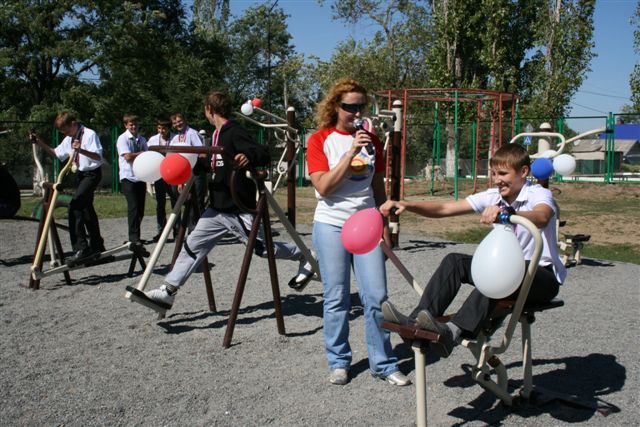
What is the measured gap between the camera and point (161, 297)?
511 centimetres

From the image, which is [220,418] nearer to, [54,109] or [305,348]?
[305,348]

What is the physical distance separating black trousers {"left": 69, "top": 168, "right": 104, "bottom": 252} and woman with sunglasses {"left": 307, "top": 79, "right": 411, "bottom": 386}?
4.19 m

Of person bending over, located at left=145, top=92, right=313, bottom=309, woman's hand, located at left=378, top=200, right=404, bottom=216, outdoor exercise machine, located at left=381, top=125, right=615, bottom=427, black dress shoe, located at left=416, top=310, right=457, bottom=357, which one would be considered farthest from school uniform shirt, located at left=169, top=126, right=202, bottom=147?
black dress shoe, located at left=416, top=310, right=457, bottom=357

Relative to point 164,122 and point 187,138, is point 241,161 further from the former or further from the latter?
point 164,122

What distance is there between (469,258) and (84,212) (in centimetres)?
527

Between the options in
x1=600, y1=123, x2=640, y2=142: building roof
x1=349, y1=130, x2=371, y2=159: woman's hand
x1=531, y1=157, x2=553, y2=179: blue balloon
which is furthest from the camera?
x1=600, y1=123, x2=640, y2=142: building roof

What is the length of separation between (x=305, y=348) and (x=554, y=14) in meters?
30.2

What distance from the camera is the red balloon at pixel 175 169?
492cm

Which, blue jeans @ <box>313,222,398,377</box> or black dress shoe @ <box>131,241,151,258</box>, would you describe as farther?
black dress shoe @ <box>131,241,151,258</box>

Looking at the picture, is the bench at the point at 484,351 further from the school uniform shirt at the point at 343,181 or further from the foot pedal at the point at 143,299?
the foot pedal at the point at 143,299

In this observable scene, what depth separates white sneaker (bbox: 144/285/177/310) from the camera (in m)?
5.08

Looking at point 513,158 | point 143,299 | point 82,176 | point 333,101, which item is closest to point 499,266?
point 513,158

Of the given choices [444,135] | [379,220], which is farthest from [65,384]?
[444,135]

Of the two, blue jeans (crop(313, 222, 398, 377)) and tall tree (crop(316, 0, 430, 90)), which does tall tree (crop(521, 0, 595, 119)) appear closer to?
tall tree (crop(316, 0, 430, 90))
